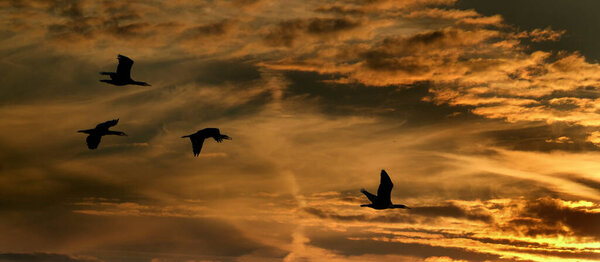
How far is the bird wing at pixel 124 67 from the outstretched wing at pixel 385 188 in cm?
2284

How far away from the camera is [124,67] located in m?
73.6

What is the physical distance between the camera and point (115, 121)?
252ft

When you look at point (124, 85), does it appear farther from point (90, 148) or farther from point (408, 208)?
point (408, 208)

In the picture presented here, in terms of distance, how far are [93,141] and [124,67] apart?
25.3 feet

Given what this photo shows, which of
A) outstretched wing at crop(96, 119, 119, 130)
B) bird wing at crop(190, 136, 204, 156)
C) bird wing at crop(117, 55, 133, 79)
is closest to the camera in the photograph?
bird wing at crop(117, 55, 133, 79)

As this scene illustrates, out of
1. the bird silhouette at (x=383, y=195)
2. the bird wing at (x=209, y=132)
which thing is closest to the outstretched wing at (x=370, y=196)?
the bird silhouette at (x=383, y=195)

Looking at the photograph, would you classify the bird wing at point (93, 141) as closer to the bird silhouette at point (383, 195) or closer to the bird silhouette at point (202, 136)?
the bird silhouette at point (202, 136)

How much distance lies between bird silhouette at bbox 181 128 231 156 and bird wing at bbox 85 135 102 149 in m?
8.43

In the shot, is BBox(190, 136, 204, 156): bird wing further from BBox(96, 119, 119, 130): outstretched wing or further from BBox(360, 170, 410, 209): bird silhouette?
BBox(360, 170, 410, 209): bird silhouette

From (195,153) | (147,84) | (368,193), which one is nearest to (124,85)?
(147,84)

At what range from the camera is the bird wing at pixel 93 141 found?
7662 centimetres

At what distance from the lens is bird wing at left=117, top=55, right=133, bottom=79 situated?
73375 mm

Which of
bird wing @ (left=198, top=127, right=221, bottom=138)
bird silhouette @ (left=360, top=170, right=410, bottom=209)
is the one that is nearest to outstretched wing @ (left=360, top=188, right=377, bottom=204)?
bird silhouette @ (left=360, top=170, right=410, bottom=209)

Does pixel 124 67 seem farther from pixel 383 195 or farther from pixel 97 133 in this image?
pixel 383 195
